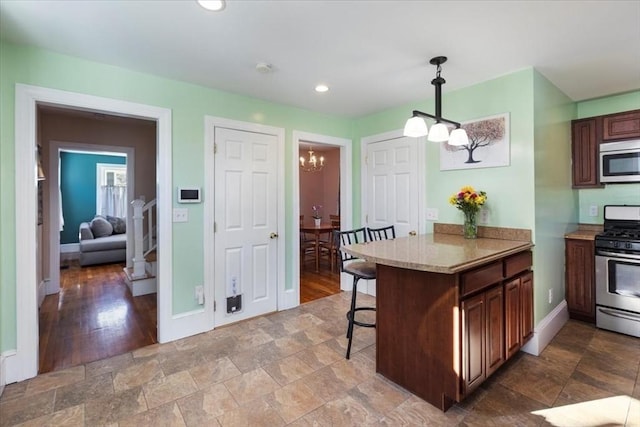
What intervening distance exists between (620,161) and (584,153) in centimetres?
30

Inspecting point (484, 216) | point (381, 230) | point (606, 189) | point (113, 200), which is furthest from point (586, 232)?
point (113, 200)

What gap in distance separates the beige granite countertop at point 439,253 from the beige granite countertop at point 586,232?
105cm

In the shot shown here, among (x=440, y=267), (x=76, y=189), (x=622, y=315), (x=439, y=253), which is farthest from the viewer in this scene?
(x=76, y=189)

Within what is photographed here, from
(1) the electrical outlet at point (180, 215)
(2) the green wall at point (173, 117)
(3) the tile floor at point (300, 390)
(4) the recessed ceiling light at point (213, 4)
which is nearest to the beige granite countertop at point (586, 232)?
(3) the tile floor at point (300, 390)

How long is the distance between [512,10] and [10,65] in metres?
3.31

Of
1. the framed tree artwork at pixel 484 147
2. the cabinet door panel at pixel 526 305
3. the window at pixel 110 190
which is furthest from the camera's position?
the window at pixel 110 190

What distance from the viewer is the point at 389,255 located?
Answer: 1.84 metres

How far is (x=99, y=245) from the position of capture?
5820mm

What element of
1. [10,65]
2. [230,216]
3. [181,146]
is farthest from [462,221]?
[10,65]

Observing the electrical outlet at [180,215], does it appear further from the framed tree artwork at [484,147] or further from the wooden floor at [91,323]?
the framed tree artwork at [484,147]

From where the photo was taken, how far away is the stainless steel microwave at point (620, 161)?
2964 mm

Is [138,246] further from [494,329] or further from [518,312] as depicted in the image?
[518,312]

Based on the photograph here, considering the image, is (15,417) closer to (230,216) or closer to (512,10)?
(230,216)

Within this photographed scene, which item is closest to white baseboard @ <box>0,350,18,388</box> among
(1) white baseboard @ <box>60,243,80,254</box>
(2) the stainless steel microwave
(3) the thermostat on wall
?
(3) the thermostat on wall
